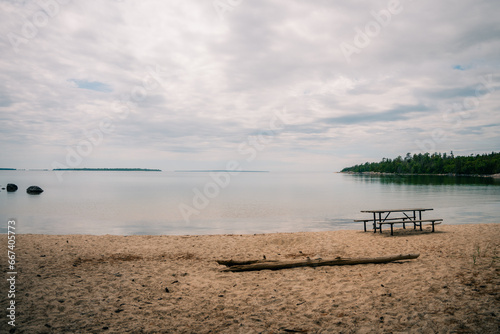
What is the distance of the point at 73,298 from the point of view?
6.89m

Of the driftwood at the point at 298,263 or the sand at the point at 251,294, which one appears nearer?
the sand at the point at 251,294

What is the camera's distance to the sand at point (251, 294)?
18.3 ft

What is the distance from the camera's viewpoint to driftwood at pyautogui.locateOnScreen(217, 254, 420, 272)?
9352 mm

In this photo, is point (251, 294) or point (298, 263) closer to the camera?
point (251, 294)

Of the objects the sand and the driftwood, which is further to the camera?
the driftwood

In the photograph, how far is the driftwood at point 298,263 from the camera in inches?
368

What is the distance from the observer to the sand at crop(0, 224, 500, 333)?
5.58 m

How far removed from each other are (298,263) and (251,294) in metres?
2.67

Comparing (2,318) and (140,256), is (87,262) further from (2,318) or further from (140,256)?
(2,318)

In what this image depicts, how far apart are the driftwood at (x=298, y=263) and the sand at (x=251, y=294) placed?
0.24 m

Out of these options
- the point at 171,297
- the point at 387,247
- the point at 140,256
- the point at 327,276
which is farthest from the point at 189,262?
the point at 387,247

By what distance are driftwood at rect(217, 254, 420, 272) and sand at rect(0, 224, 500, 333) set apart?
24 cm

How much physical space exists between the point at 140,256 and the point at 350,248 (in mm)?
8828

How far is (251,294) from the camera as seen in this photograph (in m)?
7.36
